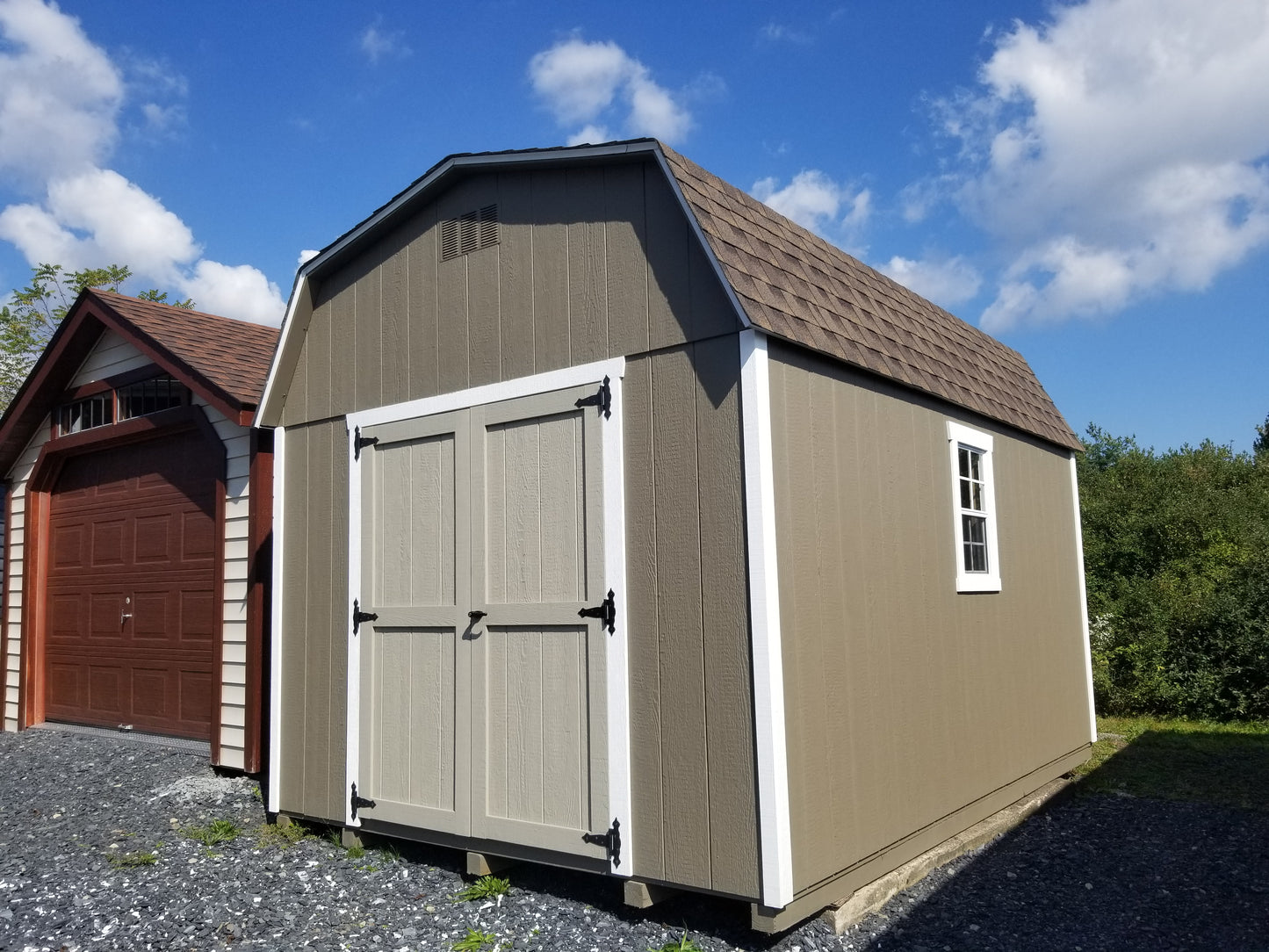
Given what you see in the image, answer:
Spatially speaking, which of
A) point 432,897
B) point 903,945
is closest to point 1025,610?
point 903,945

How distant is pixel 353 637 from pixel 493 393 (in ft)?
5.53

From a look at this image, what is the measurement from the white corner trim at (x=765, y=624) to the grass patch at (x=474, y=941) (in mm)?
1219

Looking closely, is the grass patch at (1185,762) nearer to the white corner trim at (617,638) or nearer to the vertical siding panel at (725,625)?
the vertical siding panel at (725,625)

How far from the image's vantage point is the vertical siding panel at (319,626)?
5.52 meters

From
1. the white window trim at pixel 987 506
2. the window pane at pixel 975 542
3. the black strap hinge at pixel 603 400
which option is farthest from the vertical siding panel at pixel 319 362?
the window pane at pixel 975 542

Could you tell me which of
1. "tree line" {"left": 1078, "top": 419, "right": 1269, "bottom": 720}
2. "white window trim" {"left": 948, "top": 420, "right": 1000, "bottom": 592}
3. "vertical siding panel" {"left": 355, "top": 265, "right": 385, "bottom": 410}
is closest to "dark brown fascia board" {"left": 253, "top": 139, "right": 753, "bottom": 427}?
"vertical siding panel" {"left": 355, "top": 265, "right": 385, "bottom": 410}

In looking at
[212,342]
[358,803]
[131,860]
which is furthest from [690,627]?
[212,342]

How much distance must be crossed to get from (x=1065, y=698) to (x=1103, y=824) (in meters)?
1.42

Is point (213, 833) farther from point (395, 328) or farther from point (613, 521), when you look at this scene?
point (613, 521)

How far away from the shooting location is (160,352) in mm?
7379

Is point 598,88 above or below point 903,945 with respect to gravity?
above

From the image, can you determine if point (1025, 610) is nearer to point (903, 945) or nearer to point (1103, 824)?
point (1103, 824)

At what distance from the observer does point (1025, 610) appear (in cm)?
671

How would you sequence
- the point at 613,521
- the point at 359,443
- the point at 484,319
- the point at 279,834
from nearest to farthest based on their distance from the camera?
the point at 613,521, the point at 484,319, the point at 359,443, the point at 279,834
